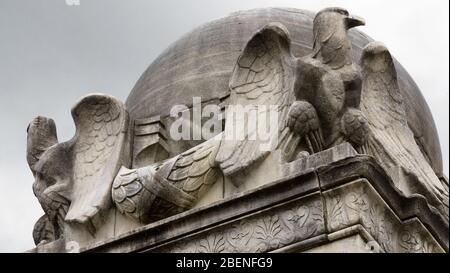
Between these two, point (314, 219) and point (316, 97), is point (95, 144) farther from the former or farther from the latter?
point (314, 219)

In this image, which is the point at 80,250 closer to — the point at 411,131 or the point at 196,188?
the point at 196,188

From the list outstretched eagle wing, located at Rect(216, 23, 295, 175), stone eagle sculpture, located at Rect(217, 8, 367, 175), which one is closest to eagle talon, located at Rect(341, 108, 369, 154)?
stone eagle sculpture, located at Rect(217, 8, 367, 175)

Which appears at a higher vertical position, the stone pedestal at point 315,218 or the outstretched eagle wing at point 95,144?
the outstretched eagle wing at point 95,144

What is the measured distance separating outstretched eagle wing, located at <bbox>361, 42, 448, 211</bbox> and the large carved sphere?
3.57ft

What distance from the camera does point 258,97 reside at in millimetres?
13250

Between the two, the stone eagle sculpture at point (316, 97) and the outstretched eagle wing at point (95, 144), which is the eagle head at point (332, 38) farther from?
the outstretched eagle wing at point (95, 144)

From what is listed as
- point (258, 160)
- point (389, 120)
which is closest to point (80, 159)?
point (258, 160)

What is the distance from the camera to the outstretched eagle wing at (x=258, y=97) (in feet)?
41.9

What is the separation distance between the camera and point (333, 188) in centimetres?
1198

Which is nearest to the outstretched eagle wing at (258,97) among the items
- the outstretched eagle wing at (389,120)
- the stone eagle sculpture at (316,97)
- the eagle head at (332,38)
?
the stone eagle sculpture at (316,97)

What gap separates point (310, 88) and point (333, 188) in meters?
1.21

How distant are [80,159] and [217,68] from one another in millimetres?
1939

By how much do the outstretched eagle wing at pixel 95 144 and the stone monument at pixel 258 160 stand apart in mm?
15

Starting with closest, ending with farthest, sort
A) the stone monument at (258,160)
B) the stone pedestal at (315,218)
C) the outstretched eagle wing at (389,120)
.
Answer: the stone pedestal at (315,218), the stone monument at (258,160), the outstretched eagle wing at (389,120)
